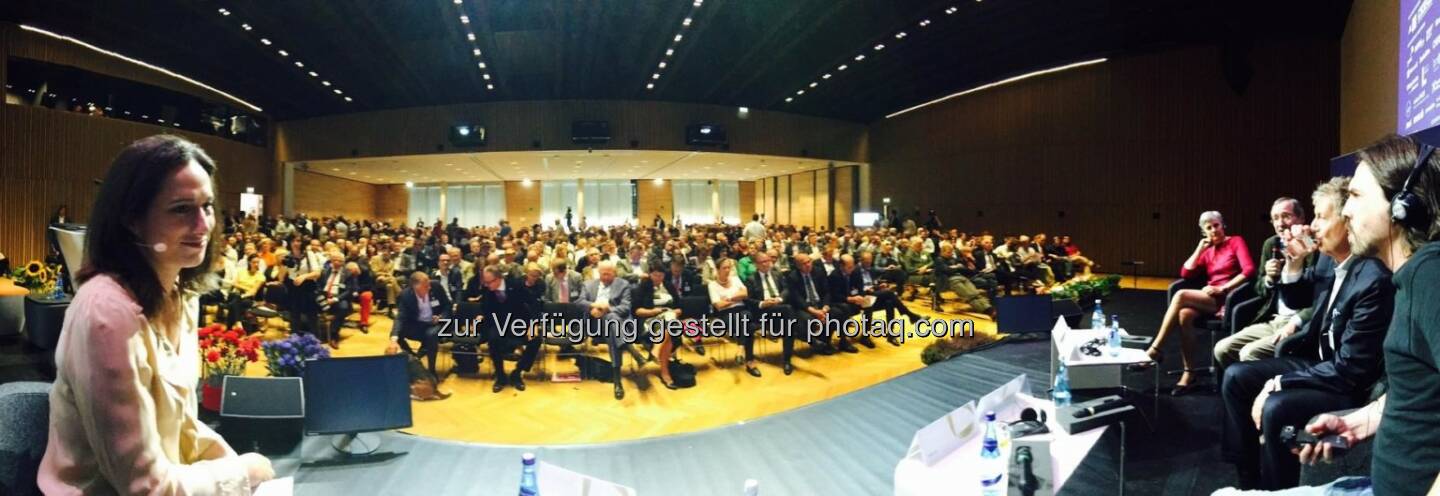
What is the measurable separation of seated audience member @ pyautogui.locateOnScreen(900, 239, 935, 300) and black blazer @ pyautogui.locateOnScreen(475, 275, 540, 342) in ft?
18.6

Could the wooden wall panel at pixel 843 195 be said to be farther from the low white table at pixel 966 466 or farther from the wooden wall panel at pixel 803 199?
the low white table at pixel 966 466

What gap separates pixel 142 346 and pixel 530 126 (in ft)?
53.0

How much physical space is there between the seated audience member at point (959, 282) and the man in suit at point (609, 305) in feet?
15.8

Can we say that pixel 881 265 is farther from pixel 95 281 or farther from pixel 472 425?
pixel 95 281

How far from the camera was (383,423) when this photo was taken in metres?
3.37

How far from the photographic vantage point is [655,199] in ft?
84.8

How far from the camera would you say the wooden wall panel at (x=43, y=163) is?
11125mm

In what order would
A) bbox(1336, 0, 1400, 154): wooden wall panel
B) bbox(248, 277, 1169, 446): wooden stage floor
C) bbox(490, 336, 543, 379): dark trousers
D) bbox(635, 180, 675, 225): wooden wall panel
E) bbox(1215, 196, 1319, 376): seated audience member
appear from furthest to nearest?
bbox(635, 180, 675, 225): wooden wall panel → bbox(490, 336, 543, 379): dark trousers → bbox(1336, 0, 1400, 154): wooden wall panel → bbox(248, 277, 1169, 446): wooden stage floor → bbox(1215, 196, 1319, 376): seated audience member

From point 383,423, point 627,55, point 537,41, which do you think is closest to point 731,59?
point 627,55

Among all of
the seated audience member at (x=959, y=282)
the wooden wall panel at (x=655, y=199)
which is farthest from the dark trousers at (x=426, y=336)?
the wooden wall panel at (x=655, y=199)

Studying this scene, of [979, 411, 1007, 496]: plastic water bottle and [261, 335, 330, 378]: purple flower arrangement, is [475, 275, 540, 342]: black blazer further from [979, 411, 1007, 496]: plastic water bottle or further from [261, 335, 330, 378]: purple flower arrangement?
[979, 411, 1007, 496]: plastic water bottle

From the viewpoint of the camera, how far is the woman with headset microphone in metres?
0.86

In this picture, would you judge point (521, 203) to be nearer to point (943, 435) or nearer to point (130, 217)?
point (943, 435)

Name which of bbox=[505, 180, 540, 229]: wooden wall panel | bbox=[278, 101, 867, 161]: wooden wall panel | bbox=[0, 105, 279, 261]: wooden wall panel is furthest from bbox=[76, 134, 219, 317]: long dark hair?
bbox=[505, 180, 540, 229]: wooden wall panel
